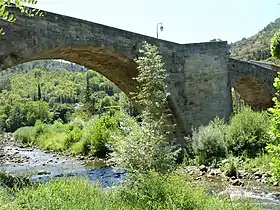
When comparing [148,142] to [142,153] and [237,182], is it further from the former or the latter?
[237,182]

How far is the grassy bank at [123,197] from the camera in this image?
5.89 meters

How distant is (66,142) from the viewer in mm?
23562

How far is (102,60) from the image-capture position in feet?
45.1

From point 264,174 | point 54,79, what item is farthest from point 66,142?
point 54,79

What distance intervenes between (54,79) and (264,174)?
279 feet

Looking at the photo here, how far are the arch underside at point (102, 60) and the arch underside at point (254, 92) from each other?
26.0 ft

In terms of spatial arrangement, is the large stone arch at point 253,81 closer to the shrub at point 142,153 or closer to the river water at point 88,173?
the river water at point 88,173

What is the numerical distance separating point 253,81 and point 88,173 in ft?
38.0

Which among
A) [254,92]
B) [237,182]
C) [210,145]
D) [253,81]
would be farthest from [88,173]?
[254,92]

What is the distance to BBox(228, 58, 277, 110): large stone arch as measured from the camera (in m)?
18.7

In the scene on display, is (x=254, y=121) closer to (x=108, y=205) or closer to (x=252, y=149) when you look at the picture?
(x=252, y=149)

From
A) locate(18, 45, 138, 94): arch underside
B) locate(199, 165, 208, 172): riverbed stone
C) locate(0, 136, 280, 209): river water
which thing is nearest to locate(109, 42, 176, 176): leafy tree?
locate(0, 136, 280, 209): river water

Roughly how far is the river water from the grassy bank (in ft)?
3.10

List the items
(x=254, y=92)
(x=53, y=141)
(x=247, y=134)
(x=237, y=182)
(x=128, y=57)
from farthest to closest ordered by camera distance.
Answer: (x=53, y=141) < (x=254, y=92) < (x=247, y=134) < (x=128, y=57) < (x=237, y=182)
